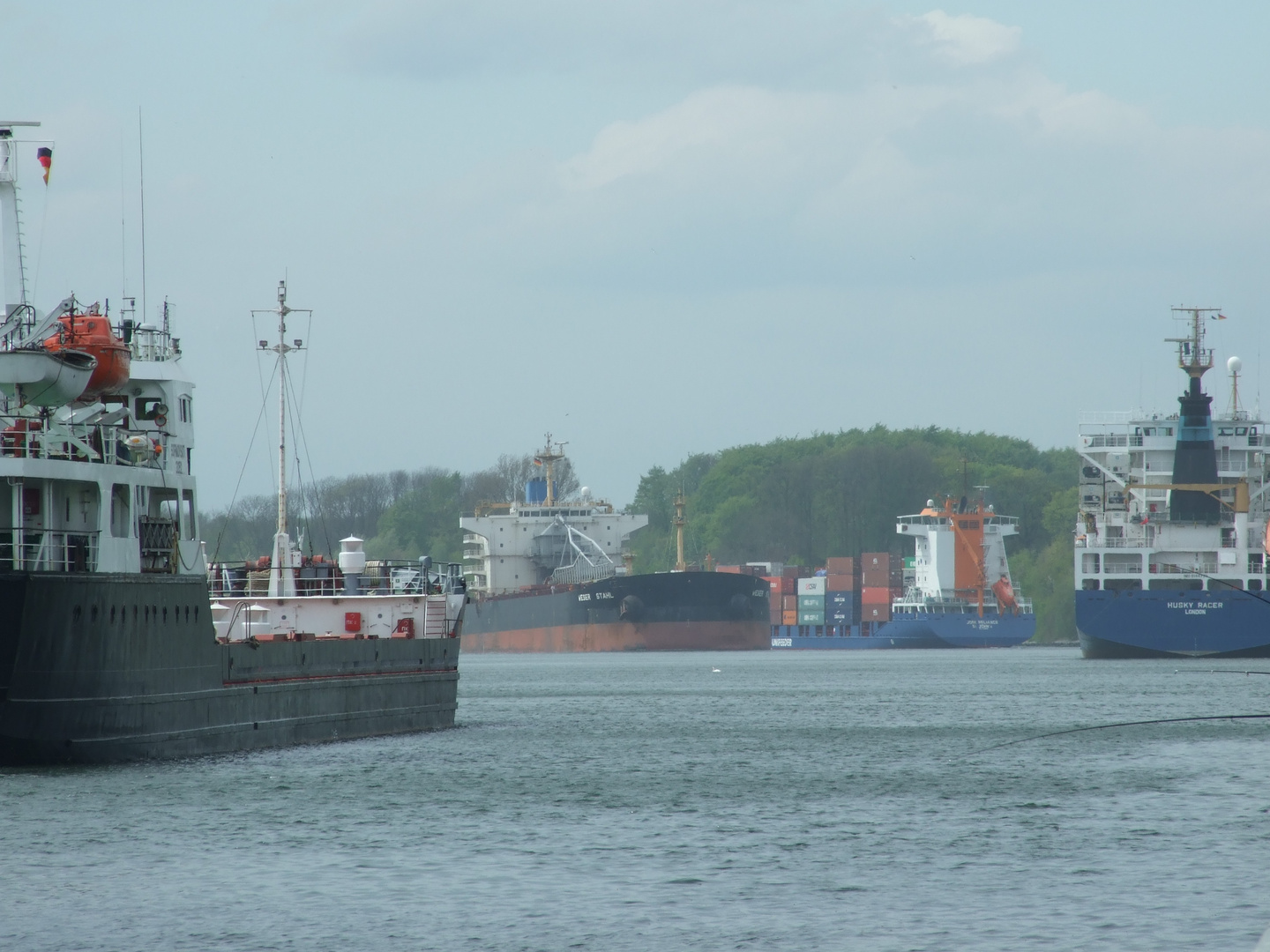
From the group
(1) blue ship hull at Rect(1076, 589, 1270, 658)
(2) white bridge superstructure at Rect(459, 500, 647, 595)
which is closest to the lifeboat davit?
(1) blue ship hull at Rect(1076, 589, 1270, 658)

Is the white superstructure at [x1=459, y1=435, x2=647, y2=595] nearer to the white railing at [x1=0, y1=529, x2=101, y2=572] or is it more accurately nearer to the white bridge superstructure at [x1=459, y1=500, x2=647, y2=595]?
the white bridge superstructure at [x1=459, y1=500, x2=647, y2=595]

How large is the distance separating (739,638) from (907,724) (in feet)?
288

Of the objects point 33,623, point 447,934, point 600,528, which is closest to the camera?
point 447,934

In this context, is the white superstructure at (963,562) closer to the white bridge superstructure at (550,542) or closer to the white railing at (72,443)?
the white bridge superstructure at (550,542)

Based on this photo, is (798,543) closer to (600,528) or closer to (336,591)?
(600,528)

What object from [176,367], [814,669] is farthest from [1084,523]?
[176,367]

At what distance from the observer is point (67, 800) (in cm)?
2816

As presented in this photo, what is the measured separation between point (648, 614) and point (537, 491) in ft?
47.5

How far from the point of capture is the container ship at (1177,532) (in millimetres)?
93438

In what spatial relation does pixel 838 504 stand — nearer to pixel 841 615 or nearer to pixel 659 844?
pixel 841 615

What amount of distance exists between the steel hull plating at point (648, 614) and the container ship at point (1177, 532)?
33392mm

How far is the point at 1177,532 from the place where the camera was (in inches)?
3905

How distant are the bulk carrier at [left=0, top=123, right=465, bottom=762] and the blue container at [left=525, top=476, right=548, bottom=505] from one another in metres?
96.5

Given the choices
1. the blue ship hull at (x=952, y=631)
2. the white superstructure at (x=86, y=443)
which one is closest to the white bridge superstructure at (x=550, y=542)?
the blue ship hull at (x=952, y=631)
